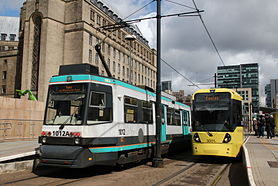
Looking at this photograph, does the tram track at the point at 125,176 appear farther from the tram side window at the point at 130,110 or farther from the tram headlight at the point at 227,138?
the tram side window at the point at 130,110

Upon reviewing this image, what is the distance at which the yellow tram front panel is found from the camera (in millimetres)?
12125

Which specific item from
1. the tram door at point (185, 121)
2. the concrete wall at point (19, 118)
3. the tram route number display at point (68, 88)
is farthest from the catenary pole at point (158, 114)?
the concrete wall at point (19, 118)

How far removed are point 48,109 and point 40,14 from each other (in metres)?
50.8

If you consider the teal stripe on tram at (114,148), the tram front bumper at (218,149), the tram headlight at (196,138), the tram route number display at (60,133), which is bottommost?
the tram front bumper at (218,149)

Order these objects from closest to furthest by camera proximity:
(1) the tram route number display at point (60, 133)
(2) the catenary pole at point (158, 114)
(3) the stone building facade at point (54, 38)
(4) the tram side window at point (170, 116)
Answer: (1) the tram route number display at point (60, 133) → (2) the catenary pole at point (158, 114) → (4) the tram side window at point (170, 116) → (3) the stone building facade at point (54, 38)

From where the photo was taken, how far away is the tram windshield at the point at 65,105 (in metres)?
9.08

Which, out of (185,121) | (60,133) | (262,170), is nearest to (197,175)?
(262,170)

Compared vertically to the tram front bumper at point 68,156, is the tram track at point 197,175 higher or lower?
lower

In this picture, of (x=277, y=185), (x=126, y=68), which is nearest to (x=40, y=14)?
(x=126, y=68)

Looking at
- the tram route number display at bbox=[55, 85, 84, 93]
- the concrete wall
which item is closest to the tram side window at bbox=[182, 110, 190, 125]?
the tram route number display at bbox=[55, 85, 84, 93]

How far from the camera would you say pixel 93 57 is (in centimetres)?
5697

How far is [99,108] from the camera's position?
9.36 metres

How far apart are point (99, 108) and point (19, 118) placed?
13.0 metres

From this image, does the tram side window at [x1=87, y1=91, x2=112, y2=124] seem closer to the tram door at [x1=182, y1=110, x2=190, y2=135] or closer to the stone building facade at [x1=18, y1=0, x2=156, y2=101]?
the tram door at [x1=182, y1=110, x2=190, y2=135]
